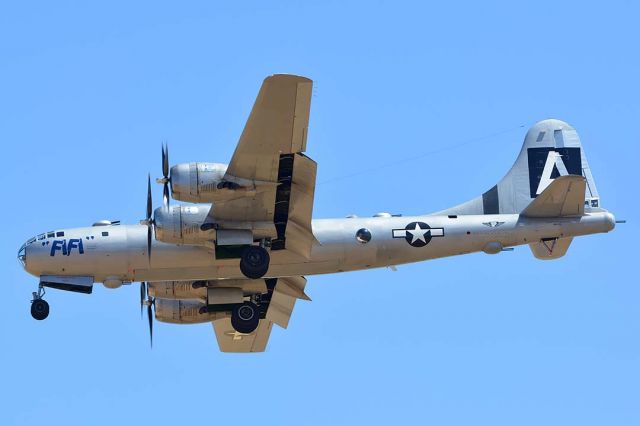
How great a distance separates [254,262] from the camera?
38125mm

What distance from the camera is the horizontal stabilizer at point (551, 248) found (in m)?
41.2

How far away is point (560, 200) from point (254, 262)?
9921 mm

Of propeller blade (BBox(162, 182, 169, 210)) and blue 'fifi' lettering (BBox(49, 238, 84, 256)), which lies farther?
blue 'fifi' lettering (BBox(49, 238, 84, 256))

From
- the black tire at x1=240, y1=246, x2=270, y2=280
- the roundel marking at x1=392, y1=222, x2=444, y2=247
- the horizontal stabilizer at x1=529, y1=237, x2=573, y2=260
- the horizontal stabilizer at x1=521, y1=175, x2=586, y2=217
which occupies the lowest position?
the black tire at x1=240, y1=246, x2=270, y2=280

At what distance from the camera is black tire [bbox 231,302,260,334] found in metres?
41.7

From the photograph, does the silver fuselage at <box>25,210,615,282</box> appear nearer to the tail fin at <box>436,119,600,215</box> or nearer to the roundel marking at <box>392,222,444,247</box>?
the roundel marking at <box>392,222,444,247</box>

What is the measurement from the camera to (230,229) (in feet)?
125

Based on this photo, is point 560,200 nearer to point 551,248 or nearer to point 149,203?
point 551,248

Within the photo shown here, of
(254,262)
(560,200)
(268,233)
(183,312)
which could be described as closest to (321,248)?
(268,233)

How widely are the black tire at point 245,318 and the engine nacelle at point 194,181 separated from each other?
263 inches

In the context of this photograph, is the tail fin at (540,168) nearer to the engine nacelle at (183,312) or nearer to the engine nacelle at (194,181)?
the engine nacelle at (183,312)

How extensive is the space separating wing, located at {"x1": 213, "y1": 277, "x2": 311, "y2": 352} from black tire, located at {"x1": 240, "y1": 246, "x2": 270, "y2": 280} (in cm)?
462

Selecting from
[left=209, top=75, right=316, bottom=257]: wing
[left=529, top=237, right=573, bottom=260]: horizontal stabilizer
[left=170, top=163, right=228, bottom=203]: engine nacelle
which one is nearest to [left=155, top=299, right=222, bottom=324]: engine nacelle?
[left=209, top=75, right=316, bottom=257]: wing

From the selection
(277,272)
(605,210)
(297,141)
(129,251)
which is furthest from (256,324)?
(605,210)
